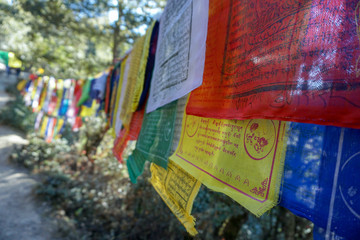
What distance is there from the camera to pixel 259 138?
0.78 metres

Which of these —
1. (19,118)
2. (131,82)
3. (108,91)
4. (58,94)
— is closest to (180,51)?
(131,82)

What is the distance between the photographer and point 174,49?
4.59ft

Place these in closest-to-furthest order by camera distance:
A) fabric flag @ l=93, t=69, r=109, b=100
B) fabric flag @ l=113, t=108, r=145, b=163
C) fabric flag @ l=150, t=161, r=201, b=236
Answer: fabric flag @ l=150, t=161, r=201, b=236
fabric flag @ l=113, t=108, r=145, b=163
fabric flag @ l=93, t=69, r=109, b=100

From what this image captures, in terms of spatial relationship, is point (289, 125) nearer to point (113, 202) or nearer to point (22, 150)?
point (113, 202)

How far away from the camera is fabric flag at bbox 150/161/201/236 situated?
1060 millimetres

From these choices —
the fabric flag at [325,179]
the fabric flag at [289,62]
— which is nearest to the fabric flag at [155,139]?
the fabric flag at [289,62]

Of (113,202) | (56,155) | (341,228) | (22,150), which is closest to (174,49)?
(341,228)

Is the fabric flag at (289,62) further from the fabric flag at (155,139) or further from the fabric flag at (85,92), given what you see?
the fabric flag at (85,92)

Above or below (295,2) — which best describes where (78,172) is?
below

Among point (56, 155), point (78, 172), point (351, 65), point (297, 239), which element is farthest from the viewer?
point (56, 155)

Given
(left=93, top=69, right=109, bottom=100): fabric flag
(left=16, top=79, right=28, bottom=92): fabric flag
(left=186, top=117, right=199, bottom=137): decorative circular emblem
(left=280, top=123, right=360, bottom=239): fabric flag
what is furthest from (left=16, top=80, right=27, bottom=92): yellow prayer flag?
(left=280, top=123, right=360, bottom=239): fabric flag

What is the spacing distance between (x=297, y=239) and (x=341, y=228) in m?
3.15

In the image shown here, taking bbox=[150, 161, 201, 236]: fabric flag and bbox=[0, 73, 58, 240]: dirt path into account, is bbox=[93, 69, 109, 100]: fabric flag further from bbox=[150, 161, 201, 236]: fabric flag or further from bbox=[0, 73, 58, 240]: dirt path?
bbox=[150, 161, 201, 236]: fabric flag

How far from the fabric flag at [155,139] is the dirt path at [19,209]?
359 centimetres
